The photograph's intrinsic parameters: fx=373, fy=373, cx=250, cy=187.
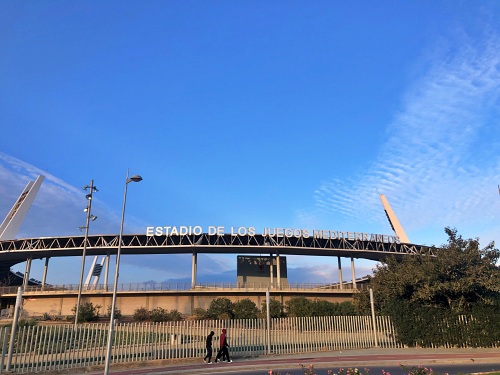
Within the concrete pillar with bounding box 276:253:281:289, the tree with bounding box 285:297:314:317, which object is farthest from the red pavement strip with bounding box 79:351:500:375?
the concrete pillar with bounding box 276:253:281:289

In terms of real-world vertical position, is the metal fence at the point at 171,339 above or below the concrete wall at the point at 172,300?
below

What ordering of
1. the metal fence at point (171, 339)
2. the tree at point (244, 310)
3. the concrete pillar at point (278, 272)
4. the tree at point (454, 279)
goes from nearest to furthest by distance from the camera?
the metal fence at point (171, 339), the tree at point (454, 279), the tree at point (244, 310), the concrete pillar at point (278, 272)

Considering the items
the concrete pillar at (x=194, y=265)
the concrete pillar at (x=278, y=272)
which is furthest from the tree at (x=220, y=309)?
the concrete pillar at (x=278, y=272)

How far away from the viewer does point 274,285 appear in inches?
2343

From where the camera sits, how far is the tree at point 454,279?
23.4m

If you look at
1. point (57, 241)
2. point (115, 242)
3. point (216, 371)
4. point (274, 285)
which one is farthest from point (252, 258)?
point (216, 371)

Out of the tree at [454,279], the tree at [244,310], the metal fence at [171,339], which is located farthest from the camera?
the tree at [244,310]

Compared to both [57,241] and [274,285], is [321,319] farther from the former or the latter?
[57,241]

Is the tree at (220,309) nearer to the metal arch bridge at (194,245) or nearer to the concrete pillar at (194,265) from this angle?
the concrete pillar at (194,265)

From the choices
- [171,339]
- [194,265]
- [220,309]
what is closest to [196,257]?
[194,265]

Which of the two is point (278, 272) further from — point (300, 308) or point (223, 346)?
point (223, 346)

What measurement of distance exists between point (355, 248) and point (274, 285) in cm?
1527

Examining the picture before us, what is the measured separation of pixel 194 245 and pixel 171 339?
3941 centimetres

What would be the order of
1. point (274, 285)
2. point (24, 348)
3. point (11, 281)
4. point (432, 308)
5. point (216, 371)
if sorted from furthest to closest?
1. point (11, 281)
2. point (274, 285)
3. point (432, 308)
4. point (216, 371)
5. point (24, 348)
